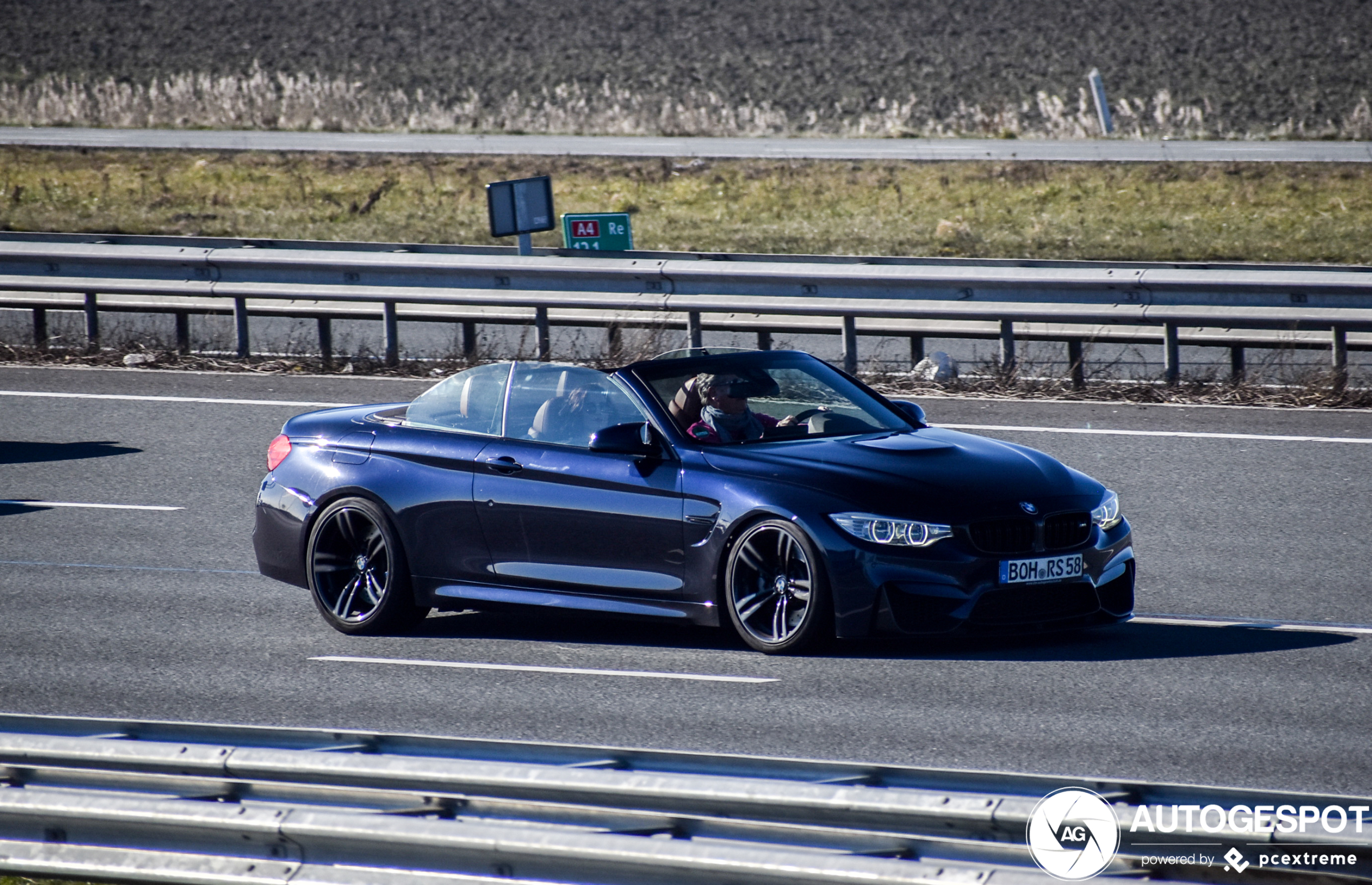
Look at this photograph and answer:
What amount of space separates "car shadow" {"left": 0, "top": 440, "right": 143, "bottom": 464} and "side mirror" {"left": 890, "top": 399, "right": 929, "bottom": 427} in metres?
6.78

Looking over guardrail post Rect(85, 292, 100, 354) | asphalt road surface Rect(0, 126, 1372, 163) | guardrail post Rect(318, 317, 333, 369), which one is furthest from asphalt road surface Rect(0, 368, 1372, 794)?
asphalt road surface Rect(0, 126, 1372, 163)

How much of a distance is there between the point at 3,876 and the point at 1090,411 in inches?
408

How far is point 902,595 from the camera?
7738 mm

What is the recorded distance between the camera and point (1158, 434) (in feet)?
43.4

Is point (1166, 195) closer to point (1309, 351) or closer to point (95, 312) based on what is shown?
point (1309, 351)

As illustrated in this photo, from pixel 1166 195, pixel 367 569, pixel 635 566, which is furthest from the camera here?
pixel 1166 195

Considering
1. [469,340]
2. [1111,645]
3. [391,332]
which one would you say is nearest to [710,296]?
[469,340]

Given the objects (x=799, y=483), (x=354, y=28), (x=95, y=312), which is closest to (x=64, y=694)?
(x=799, y=483)

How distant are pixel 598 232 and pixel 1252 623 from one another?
11.2m

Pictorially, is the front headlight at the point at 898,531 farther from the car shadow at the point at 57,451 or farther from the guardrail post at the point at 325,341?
the guardrail post at the point at 325,341

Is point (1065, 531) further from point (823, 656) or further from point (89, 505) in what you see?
point (89, 505)

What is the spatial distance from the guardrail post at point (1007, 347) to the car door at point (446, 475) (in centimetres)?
698

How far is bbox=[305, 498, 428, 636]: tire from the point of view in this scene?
8.95 meters

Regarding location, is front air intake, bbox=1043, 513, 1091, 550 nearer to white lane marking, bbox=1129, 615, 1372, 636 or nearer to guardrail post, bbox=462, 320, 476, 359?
white lane marking, bbox=1129, 615, 1372, 636
